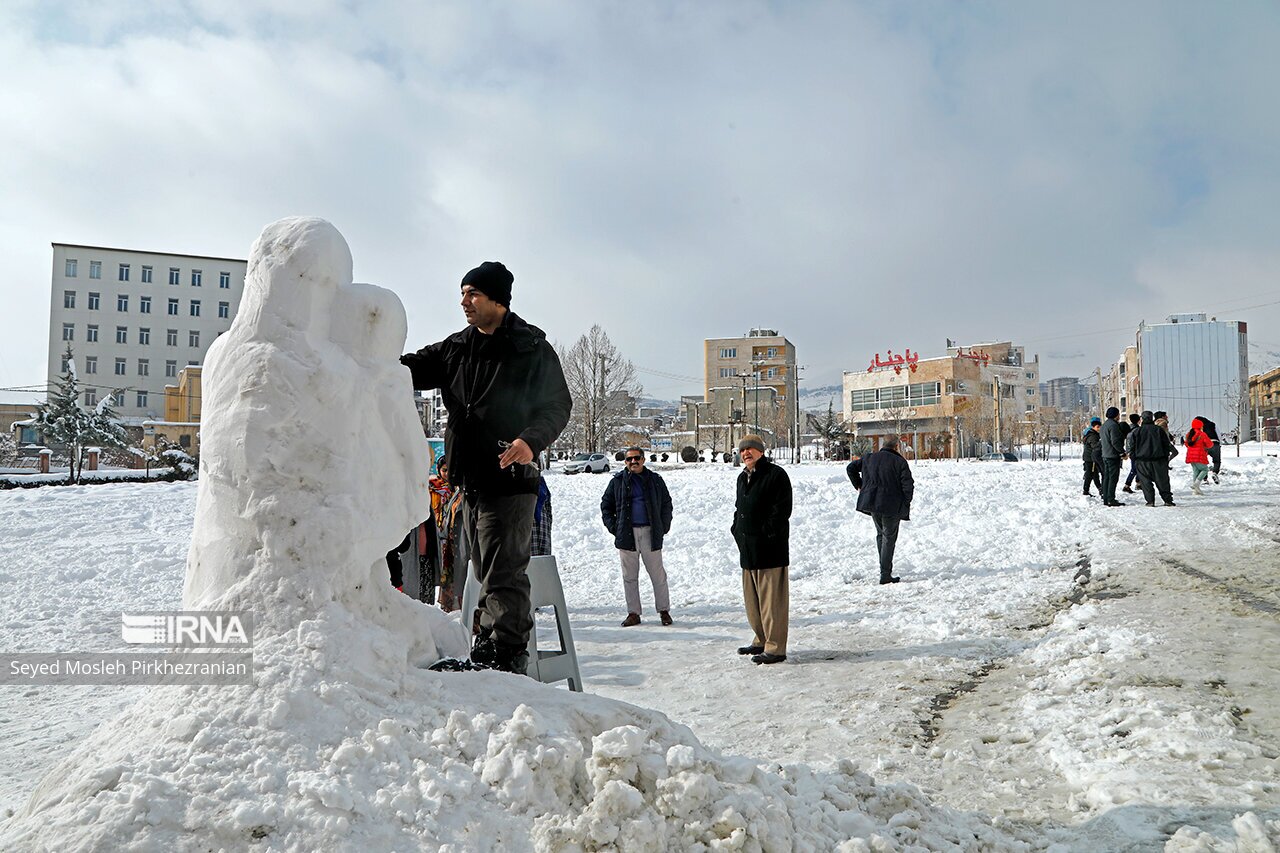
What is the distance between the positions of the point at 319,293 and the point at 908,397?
8360 cm

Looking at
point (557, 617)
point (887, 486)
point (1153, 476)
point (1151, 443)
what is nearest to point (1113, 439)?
point (1151, 443)

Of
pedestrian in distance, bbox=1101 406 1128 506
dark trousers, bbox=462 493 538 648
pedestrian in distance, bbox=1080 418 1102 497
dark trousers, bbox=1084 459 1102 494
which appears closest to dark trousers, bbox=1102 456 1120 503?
pedestrian in distance, bbox=1101 406 1128 506

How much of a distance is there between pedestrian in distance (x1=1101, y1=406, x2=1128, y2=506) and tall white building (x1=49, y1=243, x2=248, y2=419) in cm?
6419

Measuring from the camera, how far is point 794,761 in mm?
3939

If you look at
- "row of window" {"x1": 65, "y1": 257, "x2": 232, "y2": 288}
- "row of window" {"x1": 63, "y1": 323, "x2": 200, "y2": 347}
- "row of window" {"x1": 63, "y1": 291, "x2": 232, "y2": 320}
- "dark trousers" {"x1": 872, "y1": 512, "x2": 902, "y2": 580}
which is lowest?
"dark trousers" {"x1": 872, "y1": 512, "x2": 902, "y2": 580}

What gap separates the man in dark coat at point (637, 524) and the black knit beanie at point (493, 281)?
455cm

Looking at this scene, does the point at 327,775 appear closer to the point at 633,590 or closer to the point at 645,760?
the point at 645,760

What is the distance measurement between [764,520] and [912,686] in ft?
5.81

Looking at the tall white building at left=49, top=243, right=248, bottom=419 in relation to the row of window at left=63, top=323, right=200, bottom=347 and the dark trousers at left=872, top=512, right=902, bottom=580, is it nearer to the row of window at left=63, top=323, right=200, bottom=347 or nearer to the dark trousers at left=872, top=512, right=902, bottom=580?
the row of window at left=63, top=323, right=200, bottom=347

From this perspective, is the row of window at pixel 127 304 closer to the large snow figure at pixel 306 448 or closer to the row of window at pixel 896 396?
the row of window at pixel 896 396

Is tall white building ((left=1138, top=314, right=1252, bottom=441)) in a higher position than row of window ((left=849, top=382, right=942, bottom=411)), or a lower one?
higher

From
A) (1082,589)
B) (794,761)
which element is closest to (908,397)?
(1082,589)

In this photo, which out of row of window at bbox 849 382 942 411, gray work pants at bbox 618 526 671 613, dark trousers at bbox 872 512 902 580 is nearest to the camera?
gray work pants at bbox 618 526 671 613

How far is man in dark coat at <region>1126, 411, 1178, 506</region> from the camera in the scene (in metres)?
14.9
